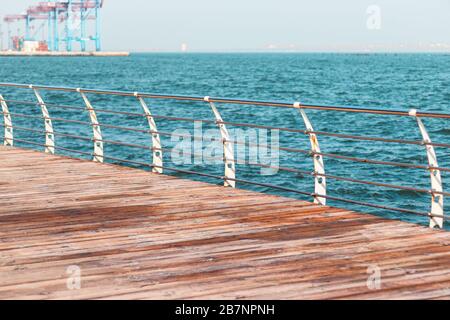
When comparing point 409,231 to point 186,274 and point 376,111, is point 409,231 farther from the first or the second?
point 186,274

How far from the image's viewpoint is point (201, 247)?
5.78 meters

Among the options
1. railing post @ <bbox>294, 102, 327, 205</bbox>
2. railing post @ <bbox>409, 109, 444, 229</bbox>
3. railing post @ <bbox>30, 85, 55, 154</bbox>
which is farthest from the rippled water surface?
railing post @ <bbox>409, 109, 444, 229</bbox>

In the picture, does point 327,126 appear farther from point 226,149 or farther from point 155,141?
point 226,149

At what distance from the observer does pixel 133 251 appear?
569 centimetres

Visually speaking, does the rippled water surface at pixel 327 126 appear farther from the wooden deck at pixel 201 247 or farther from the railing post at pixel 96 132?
the wooden deck at pixel 201 247

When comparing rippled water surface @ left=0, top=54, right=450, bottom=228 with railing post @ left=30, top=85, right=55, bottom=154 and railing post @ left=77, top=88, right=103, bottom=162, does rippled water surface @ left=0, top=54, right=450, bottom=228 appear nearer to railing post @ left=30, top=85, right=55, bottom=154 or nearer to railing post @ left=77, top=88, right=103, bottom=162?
railing post @ left=30, top=85, right=55, bottom=154

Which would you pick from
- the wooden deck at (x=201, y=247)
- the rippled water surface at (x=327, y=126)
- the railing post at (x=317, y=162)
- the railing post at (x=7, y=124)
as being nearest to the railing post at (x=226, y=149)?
the wooden deck at (x=201, y=247)

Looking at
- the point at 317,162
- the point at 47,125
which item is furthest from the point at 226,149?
the point at 47,125

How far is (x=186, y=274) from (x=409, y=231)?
201 centimetres

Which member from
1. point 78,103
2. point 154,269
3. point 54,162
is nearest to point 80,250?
point 154,269

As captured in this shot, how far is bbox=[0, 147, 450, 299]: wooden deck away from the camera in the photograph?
4762mm

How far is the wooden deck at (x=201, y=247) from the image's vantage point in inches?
187

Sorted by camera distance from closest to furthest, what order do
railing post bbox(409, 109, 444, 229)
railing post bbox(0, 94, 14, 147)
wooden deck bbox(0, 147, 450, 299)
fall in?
1. wooden deck bbox(0, 147, 450, 299)
2. railing post bbox(409, 109, 444, 229)
3. railing post bbox(0, 94, 14, 147)
